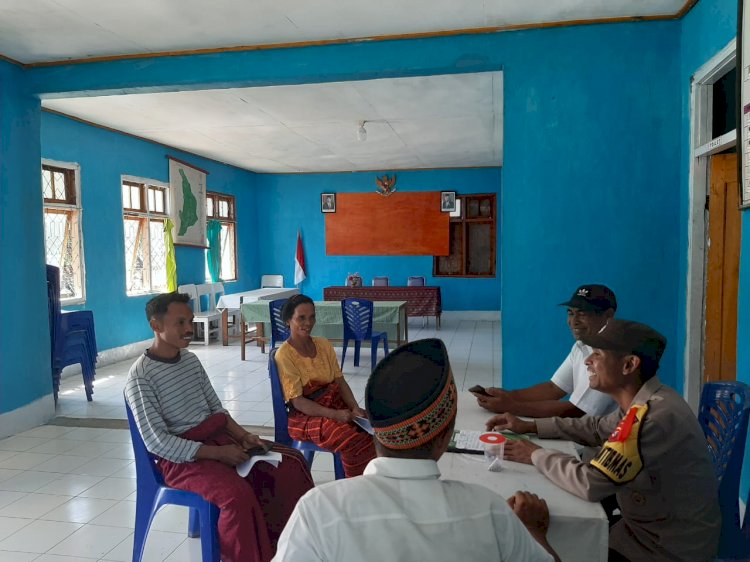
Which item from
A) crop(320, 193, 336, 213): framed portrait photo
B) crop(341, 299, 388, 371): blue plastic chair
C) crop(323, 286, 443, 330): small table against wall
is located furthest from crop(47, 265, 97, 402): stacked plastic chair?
crop(320, 193, 336, 213): framed portrait photo

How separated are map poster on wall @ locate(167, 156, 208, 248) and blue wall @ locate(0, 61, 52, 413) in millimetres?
3575

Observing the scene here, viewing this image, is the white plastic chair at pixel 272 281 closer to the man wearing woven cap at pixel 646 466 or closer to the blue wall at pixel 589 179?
the blue wall at pixel 589 179

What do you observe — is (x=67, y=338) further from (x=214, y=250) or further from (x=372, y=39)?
(x=214, y=250)

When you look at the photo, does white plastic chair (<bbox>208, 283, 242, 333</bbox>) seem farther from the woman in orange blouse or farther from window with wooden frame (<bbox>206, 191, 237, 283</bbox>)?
the woman in orange blouse

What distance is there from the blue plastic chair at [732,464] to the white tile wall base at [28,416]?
4360 mm

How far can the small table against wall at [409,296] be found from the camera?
8922 millimetres

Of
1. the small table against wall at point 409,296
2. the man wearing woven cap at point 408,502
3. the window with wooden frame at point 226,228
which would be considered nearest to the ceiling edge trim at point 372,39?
the man wearing woven cap at point 408,502

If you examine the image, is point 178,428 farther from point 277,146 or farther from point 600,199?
point 277,146

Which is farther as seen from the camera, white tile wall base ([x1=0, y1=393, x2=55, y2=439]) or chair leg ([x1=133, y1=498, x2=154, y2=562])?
white tile wall base ([x1=0, y1=393, x2=55, y2=439])

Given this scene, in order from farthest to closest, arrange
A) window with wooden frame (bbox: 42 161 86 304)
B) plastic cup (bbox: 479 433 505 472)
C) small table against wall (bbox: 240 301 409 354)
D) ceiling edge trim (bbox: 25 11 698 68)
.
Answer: small table against wall (bbox: 240 301 409 354), window with wooden frame (bbox: 42 161 86 304), ceiling edge trim (bbox: 25 11 698 68), plastic cup (bbox: 479 433 505 472)

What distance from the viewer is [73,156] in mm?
6152

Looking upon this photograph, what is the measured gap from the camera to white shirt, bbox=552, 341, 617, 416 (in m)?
2.21

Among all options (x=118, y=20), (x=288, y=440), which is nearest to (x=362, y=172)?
(x=118, y=20)

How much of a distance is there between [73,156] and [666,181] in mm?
5862
